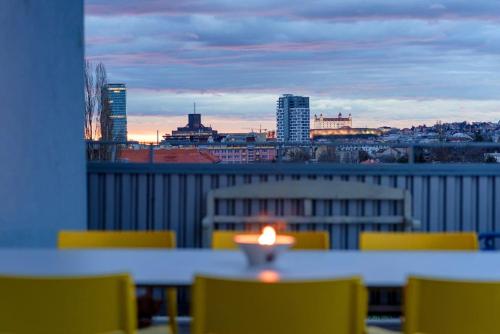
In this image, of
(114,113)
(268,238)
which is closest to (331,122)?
(114,113)

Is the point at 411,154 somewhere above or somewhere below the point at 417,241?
above

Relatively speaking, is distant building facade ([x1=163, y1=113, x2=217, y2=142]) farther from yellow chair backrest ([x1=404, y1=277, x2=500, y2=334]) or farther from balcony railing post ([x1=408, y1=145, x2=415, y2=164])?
yellow chair backrest ([x1=404, y1=277, x2=500, y2=334])

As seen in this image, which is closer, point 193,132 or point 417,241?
point 417,241

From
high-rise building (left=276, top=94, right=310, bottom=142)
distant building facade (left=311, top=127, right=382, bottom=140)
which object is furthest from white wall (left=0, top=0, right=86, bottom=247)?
distant building facade (left=311, top=127, right=382, bottom=140)

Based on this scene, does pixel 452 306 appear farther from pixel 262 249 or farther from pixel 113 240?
pixel 113 240

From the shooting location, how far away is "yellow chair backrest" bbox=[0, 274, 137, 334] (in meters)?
2.31

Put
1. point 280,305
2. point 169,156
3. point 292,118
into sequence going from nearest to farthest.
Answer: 1. point 280,305
2. point 169,156
3. point 292,118

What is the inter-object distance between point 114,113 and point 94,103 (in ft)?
0.63

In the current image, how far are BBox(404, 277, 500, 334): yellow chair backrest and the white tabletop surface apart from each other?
236 millimetres

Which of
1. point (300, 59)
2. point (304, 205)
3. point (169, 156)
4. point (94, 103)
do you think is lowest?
point (304, 205)

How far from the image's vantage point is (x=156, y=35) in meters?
6.85

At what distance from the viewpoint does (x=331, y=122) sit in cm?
665

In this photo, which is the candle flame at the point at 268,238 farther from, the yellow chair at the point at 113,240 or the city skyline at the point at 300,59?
the city skyline at the point at 300,59

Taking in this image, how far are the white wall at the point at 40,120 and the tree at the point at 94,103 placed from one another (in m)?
1.52
